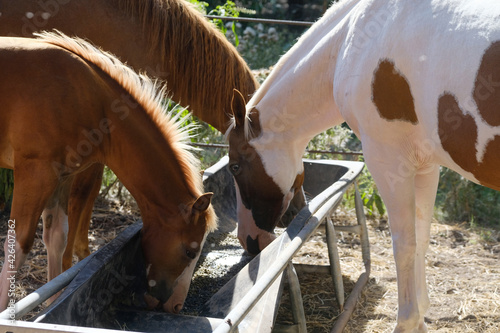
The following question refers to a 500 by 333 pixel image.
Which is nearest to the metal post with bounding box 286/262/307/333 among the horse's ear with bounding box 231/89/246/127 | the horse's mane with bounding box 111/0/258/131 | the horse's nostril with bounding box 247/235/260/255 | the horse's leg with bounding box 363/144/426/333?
the horse's leg with bounding box 363/144/426/333

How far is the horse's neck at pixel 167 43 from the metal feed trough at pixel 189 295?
1035 millimetres

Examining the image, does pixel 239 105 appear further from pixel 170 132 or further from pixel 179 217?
pixel 179 217

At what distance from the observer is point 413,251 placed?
2.64 meters

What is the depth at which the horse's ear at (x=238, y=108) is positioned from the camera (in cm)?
304

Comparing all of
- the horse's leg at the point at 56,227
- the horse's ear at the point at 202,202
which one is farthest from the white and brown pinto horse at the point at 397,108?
the horse's leg at the point at 56,227

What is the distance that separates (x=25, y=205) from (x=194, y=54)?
5.58 feet

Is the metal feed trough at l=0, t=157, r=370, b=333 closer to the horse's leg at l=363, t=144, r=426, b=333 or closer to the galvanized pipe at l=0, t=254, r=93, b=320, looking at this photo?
the galvanized pipe at l=0, t=254, r=93, b=320

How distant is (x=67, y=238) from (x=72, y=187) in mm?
335

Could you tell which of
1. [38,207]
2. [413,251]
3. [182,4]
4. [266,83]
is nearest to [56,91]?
[38,207]

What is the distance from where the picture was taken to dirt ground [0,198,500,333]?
336 cm

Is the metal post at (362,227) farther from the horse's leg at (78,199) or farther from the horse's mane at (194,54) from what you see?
the horse's leg at (78,199)

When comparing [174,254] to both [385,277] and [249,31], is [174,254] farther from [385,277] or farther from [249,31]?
[249,31]

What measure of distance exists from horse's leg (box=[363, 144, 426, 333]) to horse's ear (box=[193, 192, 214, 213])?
0.75 meters

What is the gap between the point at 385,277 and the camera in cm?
400
